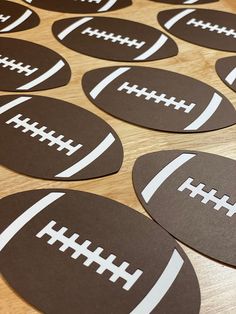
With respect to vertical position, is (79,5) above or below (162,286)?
above

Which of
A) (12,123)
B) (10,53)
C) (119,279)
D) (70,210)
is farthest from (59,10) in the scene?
(119,279)

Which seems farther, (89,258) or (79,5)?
(79,5)

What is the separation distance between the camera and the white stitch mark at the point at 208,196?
66cm

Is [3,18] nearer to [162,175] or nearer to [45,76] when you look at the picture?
[45,76]

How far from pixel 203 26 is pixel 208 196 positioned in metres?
0.48

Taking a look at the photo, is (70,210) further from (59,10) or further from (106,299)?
(59,10)

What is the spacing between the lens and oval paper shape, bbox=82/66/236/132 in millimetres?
788

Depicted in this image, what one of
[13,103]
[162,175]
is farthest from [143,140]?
[13,103]

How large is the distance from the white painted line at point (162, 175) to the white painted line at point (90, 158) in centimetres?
9

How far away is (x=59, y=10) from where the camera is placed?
1.04 metres

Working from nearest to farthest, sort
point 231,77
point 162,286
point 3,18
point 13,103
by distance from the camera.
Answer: point 162,286 → point 13,103 → point 231,77 → point 3,18

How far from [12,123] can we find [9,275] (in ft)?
0.87

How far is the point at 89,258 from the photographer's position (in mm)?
583

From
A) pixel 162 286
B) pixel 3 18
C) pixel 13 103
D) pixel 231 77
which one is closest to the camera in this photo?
pixel 162 286
